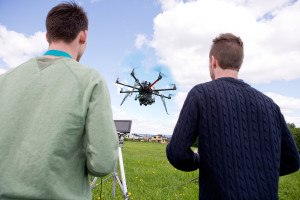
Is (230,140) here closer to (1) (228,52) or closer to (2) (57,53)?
(1) (228,52)

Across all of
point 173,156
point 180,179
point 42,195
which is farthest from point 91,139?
point 180,179

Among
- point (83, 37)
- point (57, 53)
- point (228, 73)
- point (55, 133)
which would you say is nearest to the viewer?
point (55, 133)

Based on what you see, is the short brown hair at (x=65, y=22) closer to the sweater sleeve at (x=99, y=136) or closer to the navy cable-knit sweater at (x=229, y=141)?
the sweater sleeve at (x=99, y=136)

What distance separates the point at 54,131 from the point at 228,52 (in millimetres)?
1260

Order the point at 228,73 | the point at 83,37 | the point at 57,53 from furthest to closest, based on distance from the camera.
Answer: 1. the point at 228,73
2. the point at 83,37
3. the point at 57,53

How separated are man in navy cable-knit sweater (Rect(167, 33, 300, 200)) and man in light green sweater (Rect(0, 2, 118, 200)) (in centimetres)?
56

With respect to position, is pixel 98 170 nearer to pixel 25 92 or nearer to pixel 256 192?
pixel 25 92

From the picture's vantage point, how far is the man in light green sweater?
1.57 m

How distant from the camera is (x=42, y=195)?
1553mm

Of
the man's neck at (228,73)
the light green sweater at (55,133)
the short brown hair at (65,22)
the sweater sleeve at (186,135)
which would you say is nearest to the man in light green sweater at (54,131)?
the light green sweater at (55,133)

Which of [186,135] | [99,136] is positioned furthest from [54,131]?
[186,135]

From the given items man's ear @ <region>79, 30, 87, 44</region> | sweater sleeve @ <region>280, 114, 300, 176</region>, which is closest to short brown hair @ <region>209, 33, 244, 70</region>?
sweater sleeve @ <region>280, 114, 300, 176</region>

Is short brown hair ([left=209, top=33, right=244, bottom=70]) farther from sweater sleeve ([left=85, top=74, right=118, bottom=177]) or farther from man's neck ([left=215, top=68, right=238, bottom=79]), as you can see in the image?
sweater sleeve ([left=85, top=74, right=118, bottom=177])

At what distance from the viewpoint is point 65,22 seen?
1896mm
